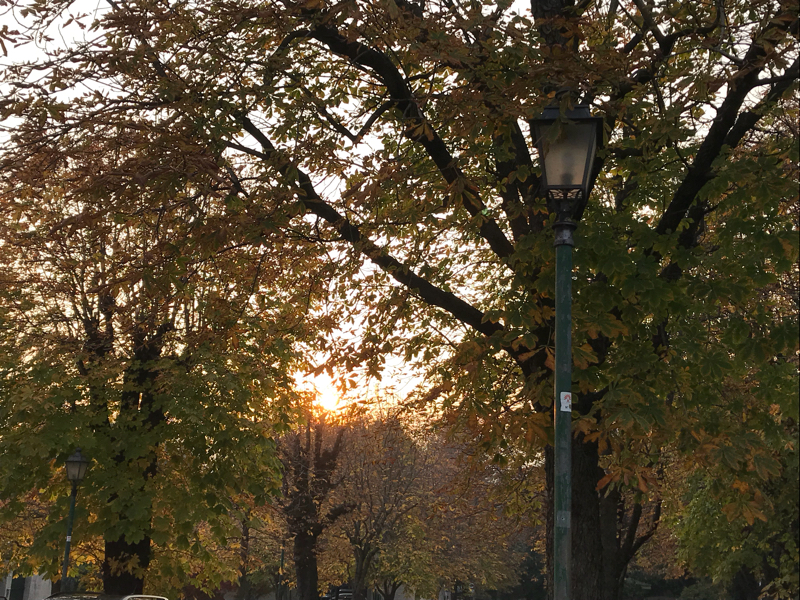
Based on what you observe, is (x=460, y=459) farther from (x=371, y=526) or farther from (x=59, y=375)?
(x=371, y=526)

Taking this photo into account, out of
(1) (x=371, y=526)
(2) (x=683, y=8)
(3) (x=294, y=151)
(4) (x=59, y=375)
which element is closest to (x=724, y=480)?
(2) (x=683, y=8)

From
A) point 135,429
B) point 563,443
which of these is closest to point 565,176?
point 563,443

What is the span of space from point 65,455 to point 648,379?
12217 millimetres

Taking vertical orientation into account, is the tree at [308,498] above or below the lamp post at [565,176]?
below

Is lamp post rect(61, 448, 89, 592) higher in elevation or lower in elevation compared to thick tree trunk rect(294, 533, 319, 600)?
higher

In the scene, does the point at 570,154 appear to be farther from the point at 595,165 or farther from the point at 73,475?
the point at 73,475

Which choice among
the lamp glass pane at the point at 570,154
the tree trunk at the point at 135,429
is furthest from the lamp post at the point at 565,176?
the tree trunk at the point at 135,429

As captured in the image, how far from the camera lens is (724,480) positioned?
27.9ft

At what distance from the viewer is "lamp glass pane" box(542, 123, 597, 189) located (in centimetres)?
664

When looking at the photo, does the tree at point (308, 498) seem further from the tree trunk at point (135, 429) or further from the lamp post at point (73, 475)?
the lamp post at point (73, 475)

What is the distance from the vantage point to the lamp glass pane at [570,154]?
664 centimetres

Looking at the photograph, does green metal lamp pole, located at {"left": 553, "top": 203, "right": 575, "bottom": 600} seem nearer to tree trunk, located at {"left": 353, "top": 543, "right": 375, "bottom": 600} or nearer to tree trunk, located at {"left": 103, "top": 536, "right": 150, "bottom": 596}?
tree trunk, located at {"left": 103, "top": 536, "right": 150, "bottom": 596}

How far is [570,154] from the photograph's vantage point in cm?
666

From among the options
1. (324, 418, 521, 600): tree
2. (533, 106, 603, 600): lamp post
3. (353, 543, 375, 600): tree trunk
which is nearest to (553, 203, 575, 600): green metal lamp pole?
(533, 106, 603, 600): lamp post
